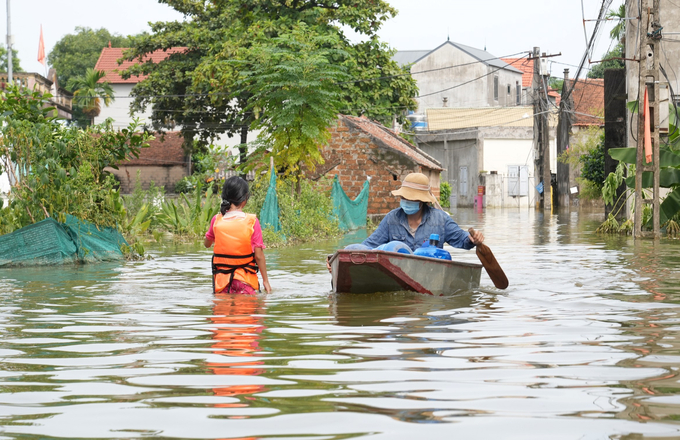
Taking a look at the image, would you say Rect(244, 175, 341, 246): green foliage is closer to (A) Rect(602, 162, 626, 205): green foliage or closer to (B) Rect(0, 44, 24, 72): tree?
(A) Rect(602, 162, 626, 205): green foliage

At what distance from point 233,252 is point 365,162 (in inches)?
897

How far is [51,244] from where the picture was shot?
13695mm

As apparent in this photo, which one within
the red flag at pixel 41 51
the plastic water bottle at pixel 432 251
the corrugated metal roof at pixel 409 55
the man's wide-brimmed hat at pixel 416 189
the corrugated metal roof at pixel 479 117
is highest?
the corrugated metal roof at pixel 409 55

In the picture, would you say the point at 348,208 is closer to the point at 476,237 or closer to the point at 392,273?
the point at 476,237

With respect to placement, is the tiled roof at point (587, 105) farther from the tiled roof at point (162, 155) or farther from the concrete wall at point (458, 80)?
the tiled roof at point (162, 155)

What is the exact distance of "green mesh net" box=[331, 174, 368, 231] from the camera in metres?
24.8

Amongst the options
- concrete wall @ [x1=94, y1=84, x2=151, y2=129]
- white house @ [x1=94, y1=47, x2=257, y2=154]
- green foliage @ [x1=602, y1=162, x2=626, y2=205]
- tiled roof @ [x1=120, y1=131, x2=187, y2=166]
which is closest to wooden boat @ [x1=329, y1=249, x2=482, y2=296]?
green foliage @ [x1=602, y1=162, x2=626, y2=205]

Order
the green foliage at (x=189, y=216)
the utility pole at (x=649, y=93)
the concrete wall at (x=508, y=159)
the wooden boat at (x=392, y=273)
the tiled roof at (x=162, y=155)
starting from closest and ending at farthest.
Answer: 1. the wooden boat at (x=392, y=273)
2. the utility pole at (x=649, y=93)
3. the green foliage at (x=189, y=216)
4. the concrete wall at (x=508, y=159)
5. the tiled roof at (x=162, y=155)

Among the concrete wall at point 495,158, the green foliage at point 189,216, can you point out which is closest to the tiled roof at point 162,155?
the concrete wall at point 495,158

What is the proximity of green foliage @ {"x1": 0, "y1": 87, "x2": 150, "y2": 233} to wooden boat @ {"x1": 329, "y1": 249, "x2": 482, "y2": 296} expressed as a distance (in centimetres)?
603

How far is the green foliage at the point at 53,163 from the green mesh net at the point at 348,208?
9846 millimetres

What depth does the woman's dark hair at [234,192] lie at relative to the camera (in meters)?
8.79

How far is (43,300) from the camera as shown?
9562mm

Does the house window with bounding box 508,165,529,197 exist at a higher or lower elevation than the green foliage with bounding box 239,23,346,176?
lower
